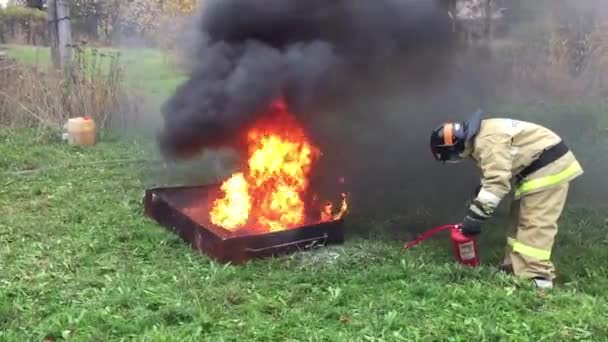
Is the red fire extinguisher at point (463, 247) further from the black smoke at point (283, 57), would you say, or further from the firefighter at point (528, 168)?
the black smoke at point (283, 57)

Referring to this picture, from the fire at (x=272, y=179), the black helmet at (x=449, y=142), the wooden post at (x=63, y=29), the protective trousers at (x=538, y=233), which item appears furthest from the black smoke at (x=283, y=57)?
the wooden post at (x=63, y=29)

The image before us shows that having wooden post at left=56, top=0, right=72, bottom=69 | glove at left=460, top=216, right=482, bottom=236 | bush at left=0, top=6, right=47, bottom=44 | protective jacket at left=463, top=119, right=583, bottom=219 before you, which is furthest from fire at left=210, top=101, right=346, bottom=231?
bush at left=0, top=6, right=47, bottom=44

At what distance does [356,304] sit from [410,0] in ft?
12.8

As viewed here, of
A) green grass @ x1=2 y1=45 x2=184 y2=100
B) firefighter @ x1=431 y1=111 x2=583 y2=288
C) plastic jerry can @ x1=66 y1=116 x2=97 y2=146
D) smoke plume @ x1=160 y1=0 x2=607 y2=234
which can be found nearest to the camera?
firefighter @ x1=431 y1=111 x2=583 y2=288

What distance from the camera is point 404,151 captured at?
916cm

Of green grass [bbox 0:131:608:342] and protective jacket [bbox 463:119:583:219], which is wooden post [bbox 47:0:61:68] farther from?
protective jacket [bbox 463:119:583:219]

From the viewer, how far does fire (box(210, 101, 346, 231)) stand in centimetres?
631

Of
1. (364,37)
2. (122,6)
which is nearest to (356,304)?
(364,37)

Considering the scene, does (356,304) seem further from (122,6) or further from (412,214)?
(122,6)

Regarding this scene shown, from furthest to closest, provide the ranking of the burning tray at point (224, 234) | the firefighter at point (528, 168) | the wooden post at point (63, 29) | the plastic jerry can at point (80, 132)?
the wooden post at point (63, 29), the plastic jerry can at point (80, 132), the burning tray at point (224, 234), the firefighter at point (528, 168)

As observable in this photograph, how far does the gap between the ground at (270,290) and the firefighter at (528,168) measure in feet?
0.96

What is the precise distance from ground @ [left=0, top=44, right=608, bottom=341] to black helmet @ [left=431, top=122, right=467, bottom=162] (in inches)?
35.8

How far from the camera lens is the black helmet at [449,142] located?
5.08 m

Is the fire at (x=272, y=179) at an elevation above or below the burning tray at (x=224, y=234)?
above
